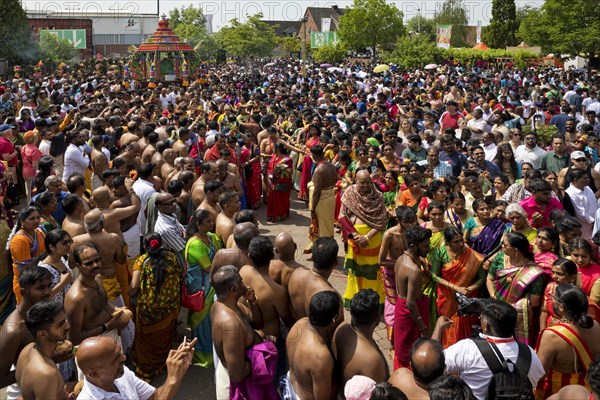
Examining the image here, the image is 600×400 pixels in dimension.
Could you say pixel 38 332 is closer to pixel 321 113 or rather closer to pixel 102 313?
pixel 102 313

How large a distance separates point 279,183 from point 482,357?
6.28 m

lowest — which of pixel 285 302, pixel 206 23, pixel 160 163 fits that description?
pixel 285 302

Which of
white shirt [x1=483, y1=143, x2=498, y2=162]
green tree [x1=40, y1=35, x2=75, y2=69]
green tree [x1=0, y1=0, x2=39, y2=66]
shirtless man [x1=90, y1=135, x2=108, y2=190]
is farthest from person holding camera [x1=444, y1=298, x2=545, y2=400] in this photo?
green tree [x1=40, y1=35, x2=75, y2=69]

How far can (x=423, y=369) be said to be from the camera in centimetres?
281

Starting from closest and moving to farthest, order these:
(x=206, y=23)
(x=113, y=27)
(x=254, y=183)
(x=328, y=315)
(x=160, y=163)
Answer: (x=328, y=315), (x=160, y=163), (x=254, y=183), (x=206, y=23), (x=113, y=27)

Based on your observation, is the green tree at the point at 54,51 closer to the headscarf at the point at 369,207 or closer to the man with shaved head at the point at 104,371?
the headscarf at the point at 369,207

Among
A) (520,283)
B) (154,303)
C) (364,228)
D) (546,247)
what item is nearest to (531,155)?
(364,228)

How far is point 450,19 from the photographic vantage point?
7756 cm

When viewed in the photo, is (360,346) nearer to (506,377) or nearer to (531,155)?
(506,377)

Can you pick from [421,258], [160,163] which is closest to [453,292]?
[421,258]

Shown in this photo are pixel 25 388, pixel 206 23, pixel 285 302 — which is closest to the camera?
pixel 25 388

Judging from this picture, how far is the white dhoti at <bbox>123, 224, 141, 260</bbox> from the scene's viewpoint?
18.6ft

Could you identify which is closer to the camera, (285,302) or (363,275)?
(285,302)

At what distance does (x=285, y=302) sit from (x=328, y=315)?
30.3 inches
